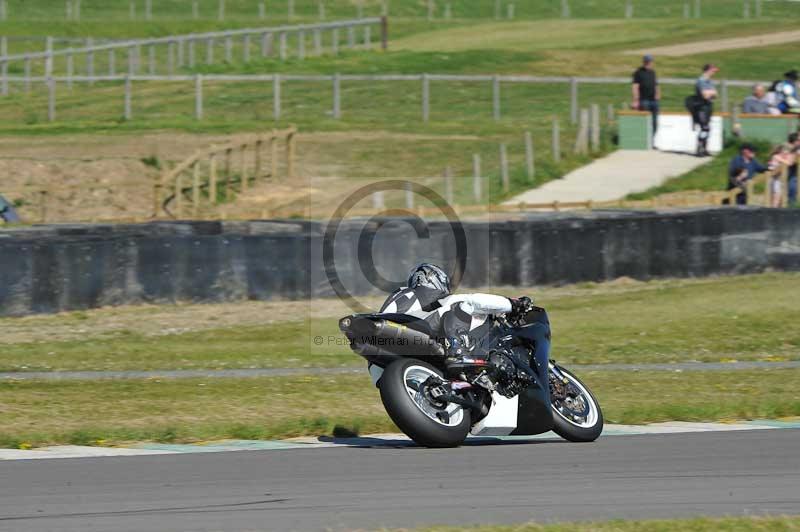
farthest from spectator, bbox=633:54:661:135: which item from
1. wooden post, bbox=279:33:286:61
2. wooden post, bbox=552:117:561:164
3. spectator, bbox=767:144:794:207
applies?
wooden post, bbox=279:33:286:61

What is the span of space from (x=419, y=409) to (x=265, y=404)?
11.0ft

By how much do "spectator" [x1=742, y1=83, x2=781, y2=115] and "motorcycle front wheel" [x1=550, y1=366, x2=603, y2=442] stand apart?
20.9 m

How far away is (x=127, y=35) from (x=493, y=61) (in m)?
17.9

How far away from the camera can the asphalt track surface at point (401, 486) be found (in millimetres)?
7461

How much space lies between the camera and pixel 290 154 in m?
29.9

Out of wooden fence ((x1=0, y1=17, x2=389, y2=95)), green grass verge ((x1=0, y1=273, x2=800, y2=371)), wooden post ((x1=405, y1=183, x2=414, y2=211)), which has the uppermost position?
wooden fence ((x1=0, y1=17, x2=389, y2=95))

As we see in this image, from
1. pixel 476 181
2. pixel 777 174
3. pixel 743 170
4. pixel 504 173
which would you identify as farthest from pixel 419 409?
pixel 504 173

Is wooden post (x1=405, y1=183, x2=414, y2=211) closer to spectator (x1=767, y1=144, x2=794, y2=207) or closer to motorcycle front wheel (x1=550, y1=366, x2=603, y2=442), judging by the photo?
spectator (x1=767, y1=144, x2=794, y2=207)

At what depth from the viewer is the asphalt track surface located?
746cm

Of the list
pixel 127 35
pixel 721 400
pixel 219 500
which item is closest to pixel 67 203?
pixel 721 400

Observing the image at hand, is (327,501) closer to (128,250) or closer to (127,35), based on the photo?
(128,250)

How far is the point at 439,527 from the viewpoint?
23.6ft

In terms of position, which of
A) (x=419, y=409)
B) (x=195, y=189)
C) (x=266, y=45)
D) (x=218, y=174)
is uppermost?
(x=266, y=45)

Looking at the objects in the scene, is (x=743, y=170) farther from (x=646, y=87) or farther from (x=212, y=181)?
(x=212, y=181)
